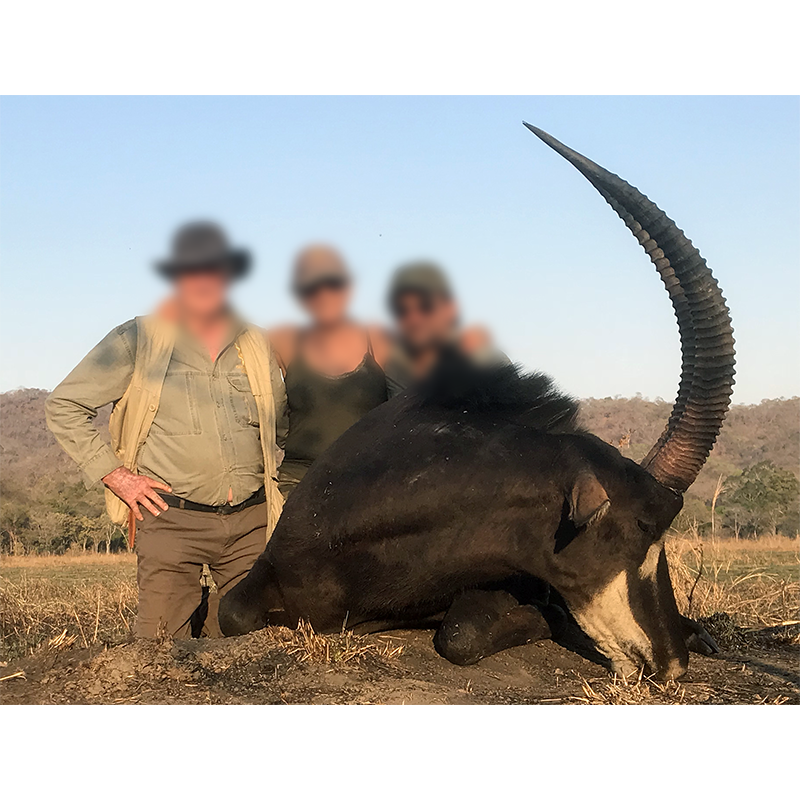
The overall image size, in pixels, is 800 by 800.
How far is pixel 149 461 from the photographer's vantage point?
5.35 m

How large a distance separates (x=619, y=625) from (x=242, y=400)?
255 centimetres

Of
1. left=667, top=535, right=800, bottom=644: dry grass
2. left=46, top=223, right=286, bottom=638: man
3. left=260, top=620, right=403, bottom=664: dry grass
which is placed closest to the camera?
left=260, top=620, right=403, bottom=664: dry grass

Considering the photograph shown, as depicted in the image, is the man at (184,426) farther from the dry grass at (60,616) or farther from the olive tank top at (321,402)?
the dry grass at (60,616)

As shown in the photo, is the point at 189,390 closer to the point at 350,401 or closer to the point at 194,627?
the point at 350,401

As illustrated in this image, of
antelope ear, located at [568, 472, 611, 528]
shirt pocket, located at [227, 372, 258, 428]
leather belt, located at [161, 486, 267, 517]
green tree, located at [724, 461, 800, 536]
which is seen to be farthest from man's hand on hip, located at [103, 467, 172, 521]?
green tree, located at [724, 461, 800, 536]

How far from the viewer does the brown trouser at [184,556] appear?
5.36m

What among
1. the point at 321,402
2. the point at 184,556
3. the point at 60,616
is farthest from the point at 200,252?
the point at 60,616

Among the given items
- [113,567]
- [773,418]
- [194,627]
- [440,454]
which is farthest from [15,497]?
[773,418]

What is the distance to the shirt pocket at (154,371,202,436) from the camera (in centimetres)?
534

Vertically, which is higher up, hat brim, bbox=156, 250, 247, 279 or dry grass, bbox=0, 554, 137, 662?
hat brim, bbox=156, 250, 247, 279

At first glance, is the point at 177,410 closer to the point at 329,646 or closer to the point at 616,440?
the point at 329,646

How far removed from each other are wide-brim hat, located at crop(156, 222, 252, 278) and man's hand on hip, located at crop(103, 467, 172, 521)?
1224 mm

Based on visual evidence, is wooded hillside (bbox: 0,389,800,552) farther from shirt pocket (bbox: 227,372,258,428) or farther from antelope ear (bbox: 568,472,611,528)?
shirt pocket (bbox: 227,372,258,428)

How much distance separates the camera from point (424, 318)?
→ 5.46 meters
